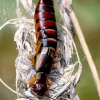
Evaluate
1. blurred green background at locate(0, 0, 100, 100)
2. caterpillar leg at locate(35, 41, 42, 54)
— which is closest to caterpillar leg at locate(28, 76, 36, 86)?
caterpillar leg at locate(35, 41, 42, 54)

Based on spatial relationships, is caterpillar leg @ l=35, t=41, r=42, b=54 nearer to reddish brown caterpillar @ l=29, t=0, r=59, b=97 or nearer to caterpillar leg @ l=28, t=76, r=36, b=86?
reddish brown caterpillar @ l=29, t=0, r=59, b=97

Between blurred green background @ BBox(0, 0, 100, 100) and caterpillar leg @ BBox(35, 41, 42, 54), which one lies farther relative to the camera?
blurred green background @ BBox(0, 0, 100, 100)

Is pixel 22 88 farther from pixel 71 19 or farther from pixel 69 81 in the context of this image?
pixel 71 19

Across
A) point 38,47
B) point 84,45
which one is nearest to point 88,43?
point 84,45

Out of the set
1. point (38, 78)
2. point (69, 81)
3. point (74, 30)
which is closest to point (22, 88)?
point (38, 78)

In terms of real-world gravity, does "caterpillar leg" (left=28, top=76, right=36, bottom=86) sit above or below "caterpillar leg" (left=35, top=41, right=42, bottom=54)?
below

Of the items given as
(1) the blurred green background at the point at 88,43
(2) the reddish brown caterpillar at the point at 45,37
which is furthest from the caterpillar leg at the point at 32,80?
(1) the blurred green background at the point at 88,43

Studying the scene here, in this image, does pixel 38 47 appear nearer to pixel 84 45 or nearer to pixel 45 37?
pixel 45 37

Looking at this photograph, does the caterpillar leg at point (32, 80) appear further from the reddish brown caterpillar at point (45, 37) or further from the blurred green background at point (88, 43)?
the blurred green background at point (88, 43)
